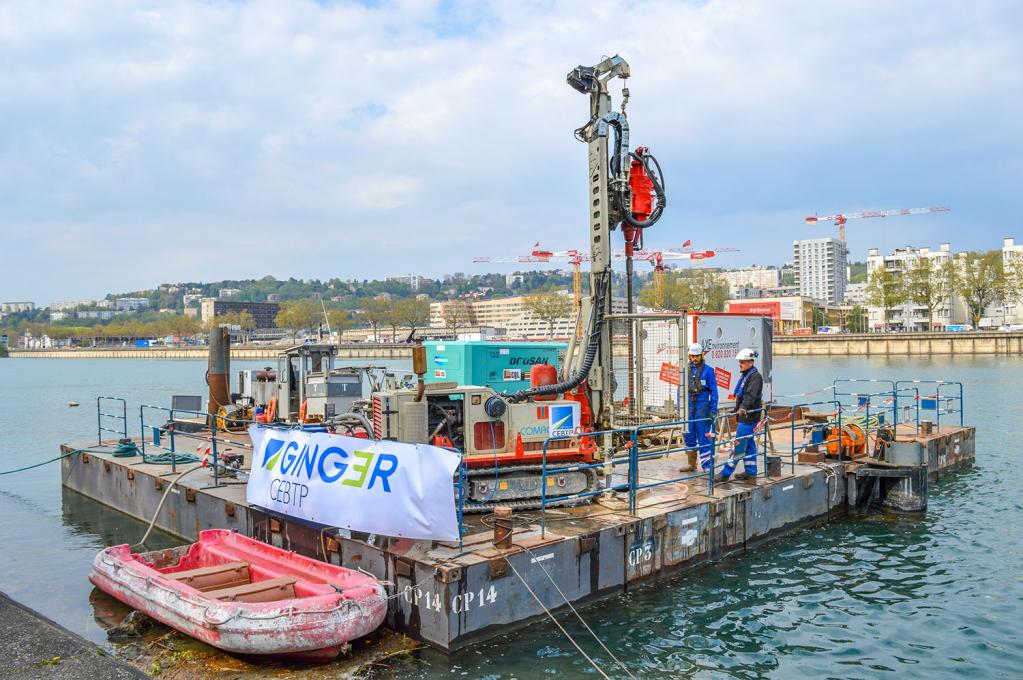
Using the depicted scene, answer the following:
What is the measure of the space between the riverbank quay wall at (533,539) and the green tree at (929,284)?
387 ft

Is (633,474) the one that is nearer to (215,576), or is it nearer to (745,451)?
(745,451)

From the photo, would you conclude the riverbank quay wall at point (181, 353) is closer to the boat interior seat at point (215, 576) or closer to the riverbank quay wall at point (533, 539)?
the riverbank quay wall at point (533, 539)

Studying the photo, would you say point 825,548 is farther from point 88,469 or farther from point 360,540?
point 88,469

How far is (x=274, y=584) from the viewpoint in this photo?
895cm

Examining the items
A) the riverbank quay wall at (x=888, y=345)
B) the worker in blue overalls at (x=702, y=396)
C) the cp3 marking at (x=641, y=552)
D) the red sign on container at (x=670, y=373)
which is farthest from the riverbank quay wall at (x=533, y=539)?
the riverbank quay wall at (x=888, y=345)

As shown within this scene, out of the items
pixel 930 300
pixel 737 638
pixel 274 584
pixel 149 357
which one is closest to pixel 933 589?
Result: pixel 737 638

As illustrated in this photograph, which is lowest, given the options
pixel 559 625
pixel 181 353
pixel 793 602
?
pixel 181 353

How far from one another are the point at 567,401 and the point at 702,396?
8.09ft

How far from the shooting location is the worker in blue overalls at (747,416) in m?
13.2

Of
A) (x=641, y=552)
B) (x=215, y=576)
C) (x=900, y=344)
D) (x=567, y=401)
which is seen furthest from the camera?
(x=900, y=344)

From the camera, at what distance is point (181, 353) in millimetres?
159625

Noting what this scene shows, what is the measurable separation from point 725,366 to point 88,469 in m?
16.7

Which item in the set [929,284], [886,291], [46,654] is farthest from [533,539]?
[886,291]

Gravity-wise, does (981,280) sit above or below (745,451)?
above
